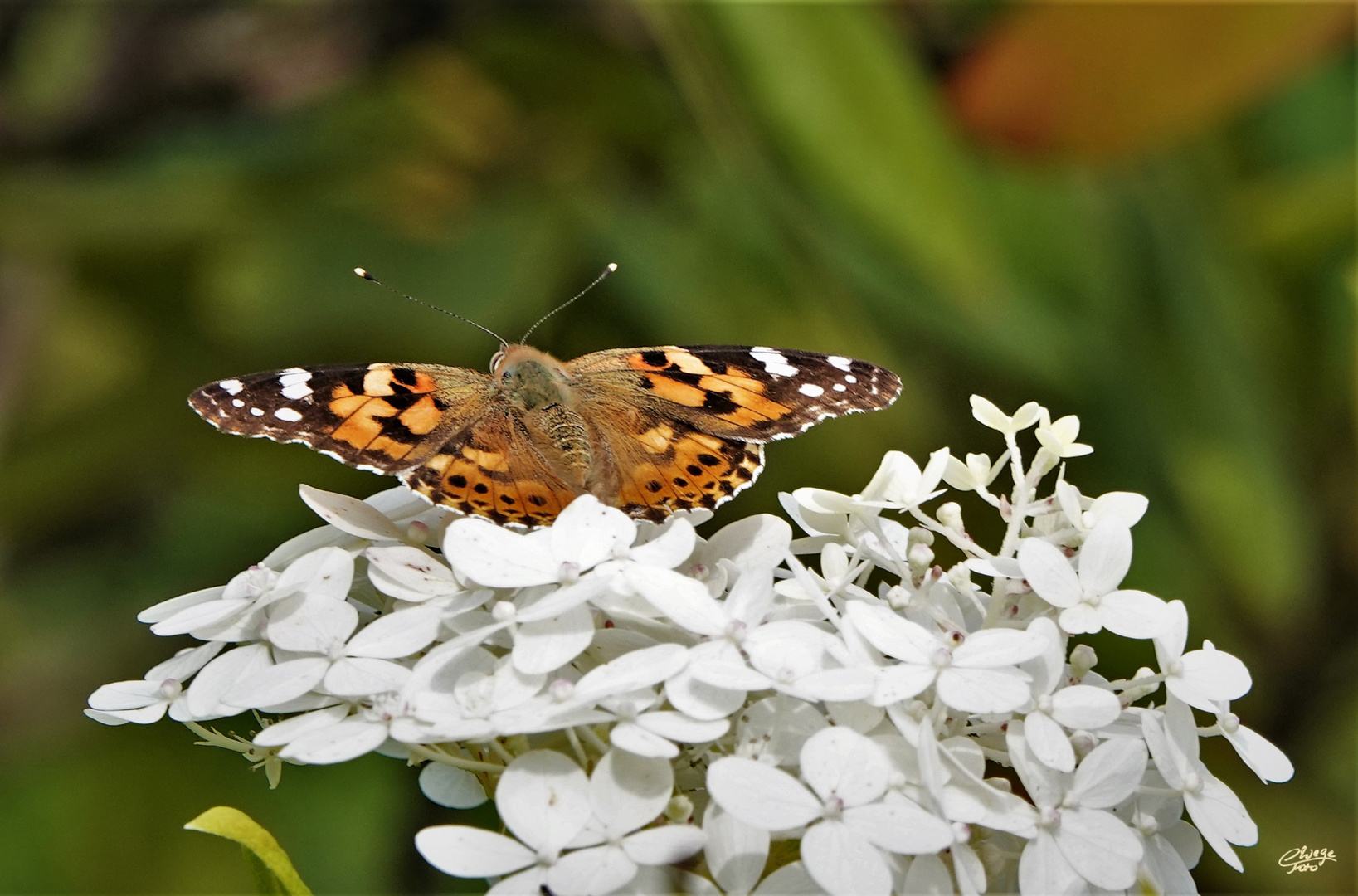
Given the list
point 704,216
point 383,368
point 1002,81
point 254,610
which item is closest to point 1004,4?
point 1002,81

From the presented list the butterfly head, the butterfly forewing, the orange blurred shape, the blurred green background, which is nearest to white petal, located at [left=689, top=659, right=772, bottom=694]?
the butterfly forewing

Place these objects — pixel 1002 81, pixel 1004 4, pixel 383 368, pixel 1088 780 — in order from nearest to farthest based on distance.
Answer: pixel 1088 780 → pixel 383 368 → pixel 1002 81 → pixel 1004 4

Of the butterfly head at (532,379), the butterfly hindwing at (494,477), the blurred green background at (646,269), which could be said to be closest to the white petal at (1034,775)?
the butterfly hindwing at (494,477)

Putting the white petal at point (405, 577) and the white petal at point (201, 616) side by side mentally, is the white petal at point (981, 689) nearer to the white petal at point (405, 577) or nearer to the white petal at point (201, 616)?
the white petal at point (405, 577)

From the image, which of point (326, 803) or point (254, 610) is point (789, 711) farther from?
point (326, 803)

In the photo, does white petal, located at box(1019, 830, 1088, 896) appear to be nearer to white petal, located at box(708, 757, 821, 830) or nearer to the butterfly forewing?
white petal, located at box(708, 757, 821, 830)
